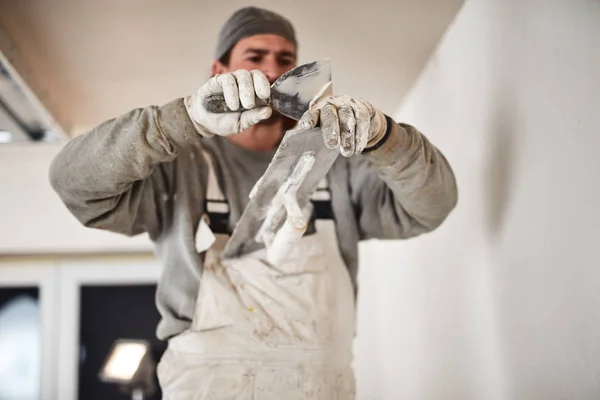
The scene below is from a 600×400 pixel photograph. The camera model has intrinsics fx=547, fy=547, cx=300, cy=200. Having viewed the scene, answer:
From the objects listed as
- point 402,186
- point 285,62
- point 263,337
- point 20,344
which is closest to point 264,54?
point 285,62

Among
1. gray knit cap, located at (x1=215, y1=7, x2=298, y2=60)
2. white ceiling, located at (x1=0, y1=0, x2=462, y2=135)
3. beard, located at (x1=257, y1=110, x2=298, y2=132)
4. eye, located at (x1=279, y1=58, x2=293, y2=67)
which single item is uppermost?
white ceiling, located at (x1=0, y1=0, x2=462, y2=135)

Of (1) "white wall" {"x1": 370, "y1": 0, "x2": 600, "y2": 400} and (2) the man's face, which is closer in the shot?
(1) "white wall" {"x1": 370, "y1": 0, "x2": 600, "y2": 400}

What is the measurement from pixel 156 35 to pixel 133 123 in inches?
22.9

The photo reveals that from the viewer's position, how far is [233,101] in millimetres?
821

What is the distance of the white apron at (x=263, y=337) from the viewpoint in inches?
38.9

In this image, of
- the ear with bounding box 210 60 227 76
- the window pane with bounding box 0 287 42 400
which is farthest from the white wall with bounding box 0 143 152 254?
the ear with bounding box 210 60 227 76

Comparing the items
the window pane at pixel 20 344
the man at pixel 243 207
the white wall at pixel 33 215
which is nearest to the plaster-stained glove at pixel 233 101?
the man at pixel 243 207

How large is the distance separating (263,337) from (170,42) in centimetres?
83

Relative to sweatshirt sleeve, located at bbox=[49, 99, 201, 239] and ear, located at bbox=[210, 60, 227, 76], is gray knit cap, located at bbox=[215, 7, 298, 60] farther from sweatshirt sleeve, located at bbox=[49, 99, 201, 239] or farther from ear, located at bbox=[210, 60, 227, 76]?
sweatshirt sleeve, located at bbox=[49, 99, 201, 239]

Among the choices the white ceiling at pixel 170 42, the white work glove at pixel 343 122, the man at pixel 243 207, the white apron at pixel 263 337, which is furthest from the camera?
the white ceiling at pixel 170 42

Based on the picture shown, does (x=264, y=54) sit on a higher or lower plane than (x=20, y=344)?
higher

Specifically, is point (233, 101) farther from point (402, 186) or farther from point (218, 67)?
point (218, 67)

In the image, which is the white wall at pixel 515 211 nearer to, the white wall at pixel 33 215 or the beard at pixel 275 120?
the beard at pixel 275 120

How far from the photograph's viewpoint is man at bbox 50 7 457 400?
0.88m
